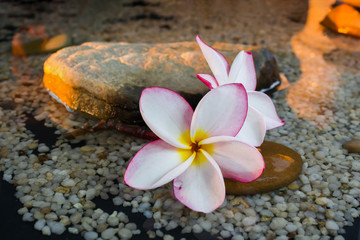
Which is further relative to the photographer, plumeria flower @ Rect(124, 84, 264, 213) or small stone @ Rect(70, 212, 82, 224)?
small stone @ Rect(70, 212, 82, 224)

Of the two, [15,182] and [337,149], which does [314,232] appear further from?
[15,182]

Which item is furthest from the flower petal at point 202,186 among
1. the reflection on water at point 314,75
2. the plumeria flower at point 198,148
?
the reflection on water at point 314,75

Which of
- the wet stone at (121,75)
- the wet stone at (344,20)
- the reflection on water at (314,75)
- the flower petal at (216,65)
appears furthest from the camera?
the wet stone at (344,20)

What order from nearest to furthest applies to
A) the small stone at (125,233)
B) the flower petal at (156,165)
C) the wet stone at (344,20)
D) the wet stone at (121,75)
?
the flower petal at (156,165) < the small stone at (125,233) < the wet stone at (121,75) < the wet stone at (344,20)

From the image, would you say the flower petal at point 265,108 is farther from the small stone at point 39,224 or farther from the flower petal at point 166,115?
the small stone at point 39,224

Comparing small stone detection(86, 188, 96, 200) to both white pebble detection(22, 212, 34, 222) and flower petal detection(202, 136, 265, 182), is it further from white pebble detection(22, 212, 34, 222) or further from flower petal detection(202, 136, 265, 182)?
flower petal detection(202, 136, 265, 182)

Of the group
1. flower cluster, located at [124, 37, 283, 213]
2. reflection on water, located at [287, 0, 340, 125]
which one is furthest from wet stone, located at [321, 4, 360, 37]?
flower cluster, located at [124, 37, 283, 213]
